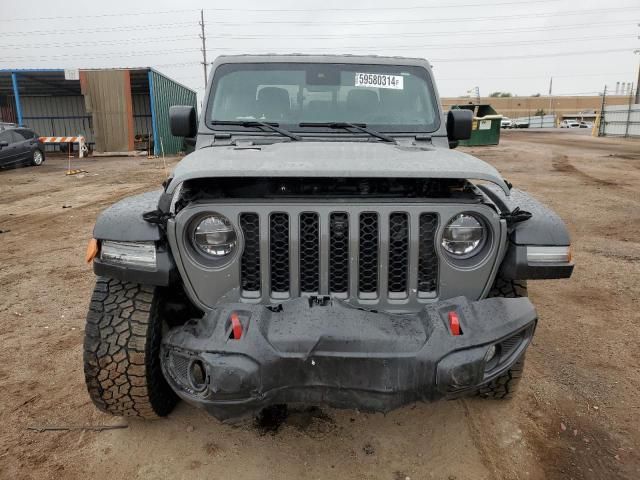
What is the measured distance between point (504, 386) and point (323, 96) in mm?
2200

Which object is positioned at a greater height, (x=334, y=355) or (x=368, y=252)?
(x=368, y=252)

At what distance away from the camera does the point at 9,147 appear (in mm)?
15641

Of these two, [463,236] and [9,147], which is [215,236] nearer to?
[463,236]

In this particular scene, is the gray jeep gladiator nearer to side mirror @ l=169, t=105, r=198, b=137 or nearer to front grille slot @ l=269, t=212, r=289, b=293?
front grille slot @ l=269, t=212, r=289, b=293

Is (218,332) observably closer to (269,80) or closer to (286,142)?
(286,142)

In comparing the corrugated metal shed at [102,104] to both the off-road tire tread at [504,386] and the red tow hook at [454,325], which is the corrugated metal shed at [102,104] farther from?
the red tow hook at [454,325]

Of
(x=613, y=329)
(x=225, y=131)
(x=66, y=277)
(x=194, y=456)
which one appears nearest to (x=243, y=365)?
(x=194, y=456)

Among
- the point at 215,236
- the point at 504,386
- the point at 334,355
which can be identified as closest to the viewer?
the point at 334,355

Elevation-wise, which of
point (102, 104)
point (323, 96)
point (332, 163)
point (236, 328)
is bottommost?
point (236, 328)

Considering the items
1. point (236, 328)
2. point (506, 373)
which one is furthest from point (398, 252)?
point (506, 373)

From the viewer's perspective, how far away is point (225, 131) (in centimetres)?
337

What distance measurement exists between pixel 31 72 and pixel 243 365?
81.8 feet

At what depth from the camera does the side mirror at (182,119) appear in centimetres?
349

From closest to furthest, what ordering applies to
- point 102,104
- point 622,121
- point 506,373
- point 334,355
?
point 334,355 → point 506,373 → point 102,104 → point 622,121
